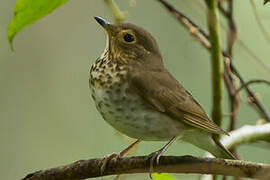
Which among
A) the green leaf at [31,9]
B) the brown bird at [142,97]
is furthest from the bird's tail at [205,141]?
the green leaf at [31,9]

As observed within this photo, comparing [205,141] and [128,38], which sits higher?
[128,38]

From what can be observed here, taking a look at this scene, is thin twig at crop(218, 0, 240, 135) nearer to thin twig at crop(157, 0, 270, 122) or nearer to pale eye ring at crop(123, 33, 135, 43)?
thin twig at crop(157, 0, 270, 122)

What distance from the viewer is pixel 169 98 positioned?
150 inches

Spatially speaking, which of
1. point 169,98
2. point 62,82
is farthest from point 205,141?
point 62,82

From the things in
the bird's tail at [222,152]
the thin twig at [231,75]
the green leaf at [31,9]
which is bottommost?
the bird's tail at [222,152]

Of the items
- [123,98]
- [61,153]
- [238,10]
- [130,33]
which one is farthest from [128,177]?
[61,153]

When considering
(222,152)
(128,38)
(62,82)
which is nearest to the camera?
(222,152)

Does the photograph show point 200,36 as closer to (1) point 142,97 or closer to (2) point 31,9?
(1) point 142,97

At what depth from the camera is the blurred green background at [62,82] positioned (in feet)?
20.3

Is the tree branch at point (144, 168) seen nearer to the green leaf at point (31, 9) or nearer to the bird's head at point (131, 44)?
the green leaf at point (31, 9)

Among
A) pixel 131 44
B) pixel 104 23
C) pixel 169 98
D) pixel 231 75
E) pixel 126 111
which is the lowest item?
pixel 231 75

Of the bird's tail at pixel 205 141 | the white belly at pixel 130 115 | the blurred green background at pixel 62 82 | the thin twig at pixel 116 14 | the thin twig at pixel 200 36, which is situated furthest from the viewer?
the blurred green background at pixel 62 82

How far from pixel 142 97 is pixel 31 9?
1.11 m

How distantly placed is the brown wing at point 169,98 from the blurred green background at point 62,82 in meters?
2.15
